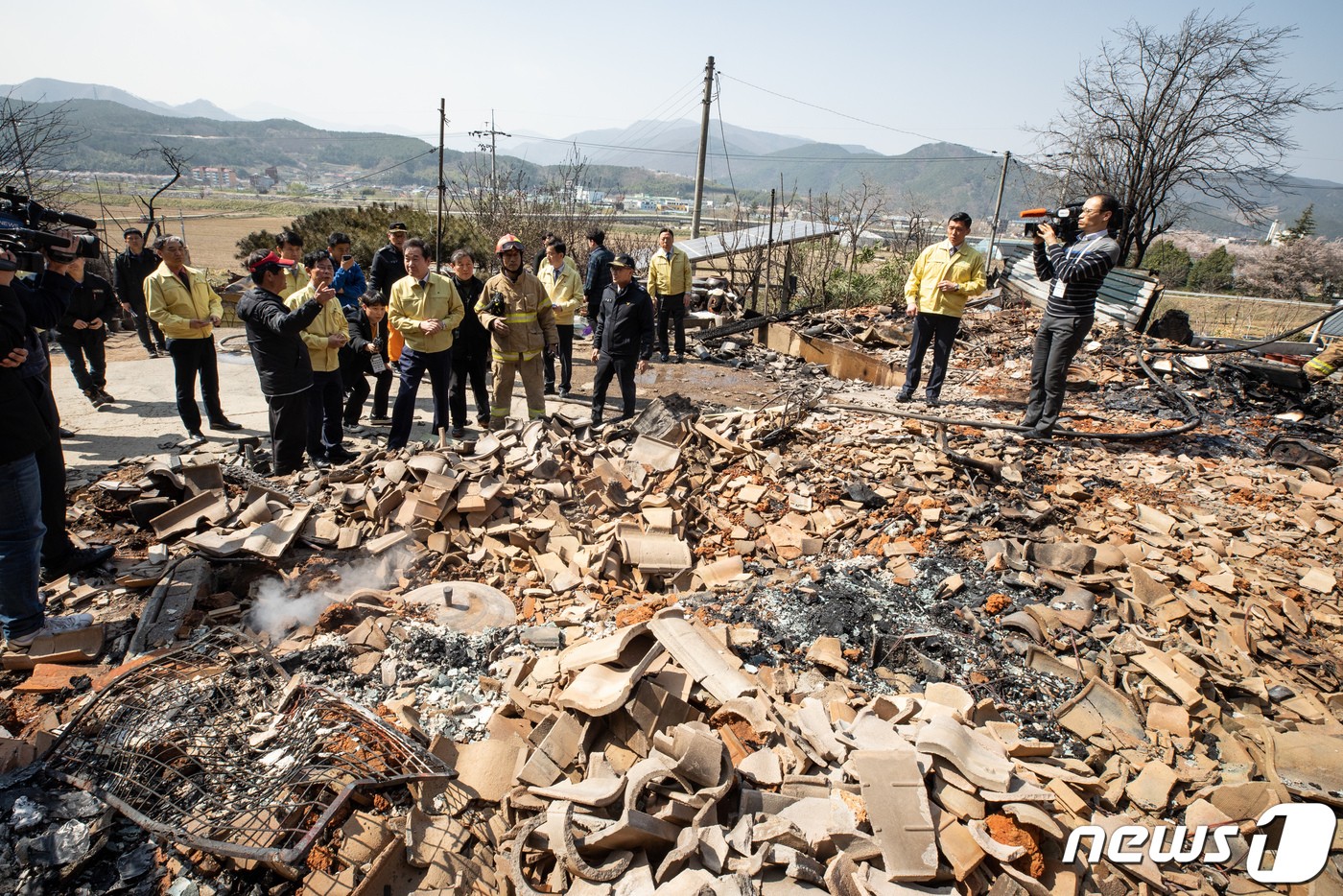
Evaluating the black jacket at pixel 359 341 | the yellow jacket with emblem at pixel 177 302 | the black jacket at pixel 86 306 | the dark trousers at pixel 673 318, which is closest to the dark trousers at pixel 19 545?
the yellow jacket with emblem at pixel 177 302

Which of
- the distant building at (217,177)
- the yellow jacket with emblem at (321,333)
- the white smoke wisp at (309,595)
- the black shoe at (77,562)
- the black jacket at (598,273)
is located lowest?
the white smoke wisp at (309,595)

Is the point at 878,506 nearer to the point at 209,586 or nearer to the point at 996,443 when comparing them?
the point at 996,443

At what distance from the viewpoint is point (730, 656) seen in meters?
3.27

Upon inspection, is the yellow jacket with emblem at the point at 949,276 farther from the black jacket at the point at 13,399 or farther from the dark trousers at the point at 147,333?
the dark trousers at the point at 147,333

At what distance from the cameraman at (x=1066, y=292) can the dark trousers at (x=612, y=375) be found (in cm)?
387

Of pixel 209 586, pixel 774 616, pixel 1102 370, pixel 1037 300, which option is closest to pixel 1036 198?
pixel 1037 300

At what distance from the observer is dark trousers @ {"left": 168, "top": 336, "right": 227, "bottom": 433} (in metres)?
5.96

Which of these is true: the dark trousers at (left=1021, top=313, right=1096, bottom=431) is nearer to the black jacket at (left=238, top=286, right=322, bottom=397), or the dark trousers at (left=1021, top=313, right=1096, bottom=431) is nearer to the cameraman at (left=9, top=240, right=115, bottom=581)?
the black jacket at (left=238, top=286, right=322, bottom=397)

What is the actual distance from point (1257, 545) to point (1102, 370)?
4.29 m

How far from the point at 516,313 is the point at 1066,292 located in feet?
16.3

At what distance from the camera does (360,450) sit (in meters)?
6.32

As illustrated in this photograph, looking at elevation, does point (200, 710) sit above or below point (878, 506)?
below

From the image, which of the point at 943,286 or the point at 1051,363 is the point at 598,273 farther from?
the point at 1051,363

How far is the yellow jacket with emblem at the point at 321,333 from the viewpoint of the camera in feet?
18.3
